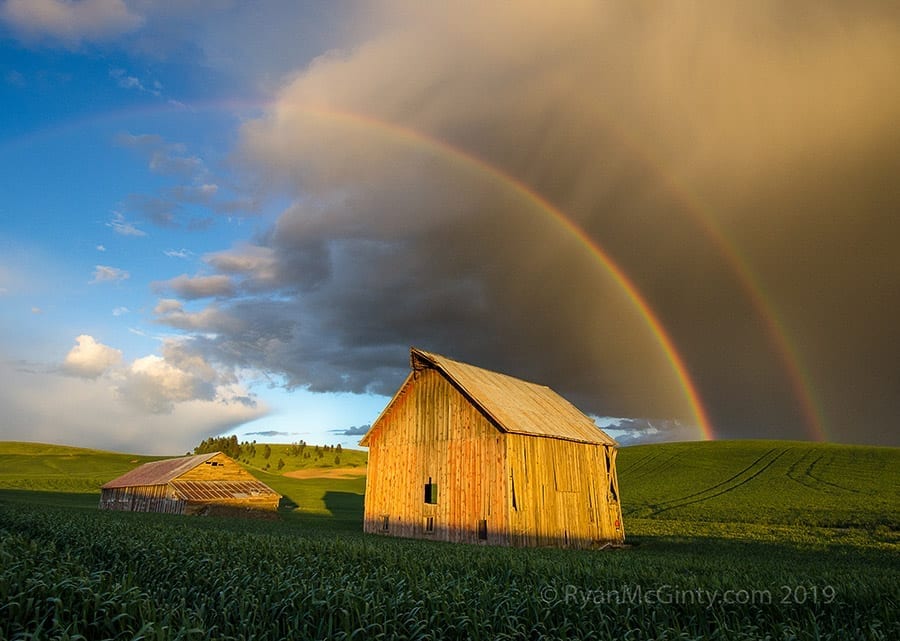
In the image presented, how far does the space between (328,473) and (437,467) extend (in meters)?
92.2

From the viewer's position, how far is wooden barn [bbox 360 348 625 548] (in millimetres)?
26031

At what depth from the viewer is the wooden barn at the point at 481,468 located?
26.0 metres

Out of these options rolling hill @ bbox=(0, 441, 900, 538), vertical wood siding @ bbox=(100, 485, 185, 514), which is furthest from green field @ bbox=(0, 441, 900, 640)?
vertical wood siding @ bbox=(100, 485, 185, 514)

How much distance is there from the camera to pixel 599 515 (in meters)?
31.2

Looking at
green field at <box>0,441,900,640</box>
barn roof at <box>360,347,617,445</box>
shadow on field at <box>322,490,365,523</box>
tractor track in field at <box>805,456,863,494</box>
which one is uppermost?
barn roof at <box>360,347,617,445</box>

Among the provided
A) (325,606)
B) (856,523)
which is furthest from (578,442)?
(325,606)

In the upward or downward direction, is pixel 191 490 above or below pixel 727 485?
below

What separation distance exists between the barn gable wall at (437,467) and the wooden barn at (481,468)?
5cm

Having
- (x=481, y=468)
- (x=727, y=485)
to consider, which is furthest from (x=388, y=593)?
(x=727, y=485)

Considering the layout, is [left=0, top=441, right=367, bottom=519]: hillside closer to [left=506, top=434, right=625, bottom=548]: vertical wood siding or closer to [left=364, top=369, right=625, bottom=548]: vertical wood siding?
[left=364, top=369, right=625, bottom=548]: vertical wood siding

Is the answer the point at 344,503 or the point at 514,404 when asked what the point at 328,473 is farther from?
the point at 514,404

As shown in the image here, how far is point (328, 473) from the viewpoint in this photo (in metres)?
114

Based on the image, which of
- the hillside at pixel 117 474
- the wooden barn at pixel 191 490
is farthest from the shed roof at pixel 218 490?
the hillside at pixel 117 474

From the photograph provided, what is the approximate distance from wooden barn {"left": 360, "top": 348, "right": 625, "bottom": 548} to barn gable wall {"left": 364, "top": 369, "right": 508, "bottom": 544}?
0.16ft
